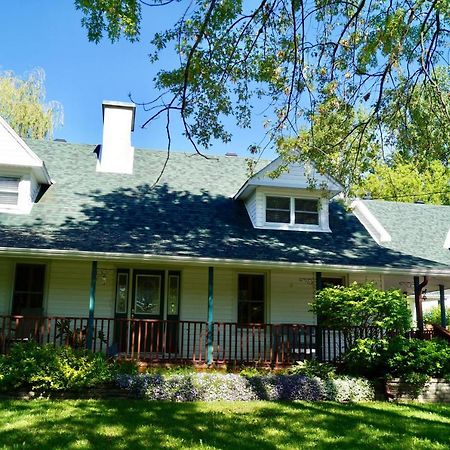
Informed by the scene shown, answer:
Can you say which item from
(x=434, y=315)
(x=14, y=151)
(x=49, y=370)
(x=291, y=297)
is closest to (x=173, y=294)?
(x=291, y=297)

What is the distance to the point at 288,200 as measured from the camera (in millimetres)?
15852

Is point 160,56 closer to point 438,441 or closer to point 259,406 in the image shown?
point 259,406

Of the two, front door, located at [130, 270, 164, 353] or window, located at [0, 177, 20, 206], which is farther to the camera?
front door, located at [130, 270, 164, 353]

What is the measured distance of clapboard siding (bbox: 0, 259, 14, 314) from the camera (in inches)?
541

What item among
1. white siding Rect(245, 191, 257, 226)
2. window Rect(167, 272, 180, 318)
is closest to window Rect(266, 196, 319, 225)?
white siding Rect(245, 191, 257, 226)

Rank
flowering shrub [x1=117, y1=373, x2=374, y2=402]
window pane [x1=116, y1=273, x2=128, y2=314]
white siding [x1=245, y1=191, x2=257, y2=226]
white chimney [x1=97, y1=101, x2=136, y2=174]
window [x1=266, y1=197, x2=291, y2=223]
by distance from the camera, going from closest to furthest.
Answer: flowering shrub [x1=117, y1=373, x2=374, y2=402], window pane [x1=116, y1=273, x2=128, y2=314], white siding [x1=245, y1=191, x2=257, y2=226], window [x1=266, y1=197, x2=291, y2=223], white chimney [x1=97, y1=101, x2=136, y2=174]

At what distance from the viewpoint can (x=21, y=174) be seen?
14344 mm

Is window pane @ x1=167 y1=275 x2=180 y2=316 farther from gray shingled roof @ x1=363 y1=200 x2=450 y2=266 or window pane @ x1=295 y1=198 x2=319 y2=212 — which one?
gray shingled roof @ x1=363 y1=200 x2=450 y2=266

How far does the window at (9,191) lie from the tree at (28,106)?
15.6 metres

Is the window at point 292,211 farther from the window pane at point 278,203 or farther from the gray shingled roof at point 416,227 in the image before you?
the gray shingled roof at point 416,227

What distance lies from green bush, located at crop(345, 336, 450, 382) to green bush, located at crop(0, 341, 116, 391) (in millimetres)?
5197

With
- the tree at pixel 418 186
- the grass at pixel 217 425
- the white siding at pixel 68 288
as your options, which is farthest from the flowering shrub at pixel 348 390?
the tree at pixel 418 186

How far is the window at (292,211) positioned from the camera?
51.4 ft

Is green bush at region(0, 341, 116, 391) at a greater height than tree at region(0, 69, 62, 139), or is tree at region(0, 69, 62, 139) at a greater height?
tree at region(0, 69, 62, 139)
